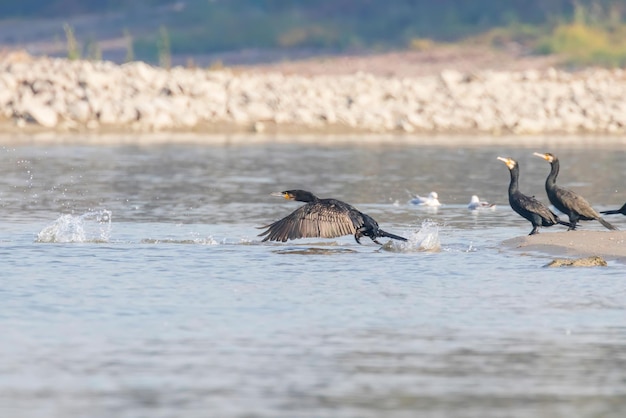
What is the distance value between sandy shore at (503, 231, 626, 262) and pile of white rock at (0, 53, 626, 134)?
53.9ft

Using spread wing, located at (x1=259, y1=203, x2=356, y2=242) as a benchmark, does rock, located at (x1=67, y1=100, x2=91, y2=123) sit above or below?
above

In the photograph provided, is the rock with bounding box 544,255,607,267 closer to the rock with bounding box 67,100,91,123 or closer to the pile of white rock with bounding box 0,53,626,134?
the pile of white rock with bounding box 0,53,626,134

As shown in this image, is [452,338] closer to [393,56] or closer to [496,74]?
[496,74]

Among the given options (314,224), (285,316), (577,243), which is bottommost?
(285,316)

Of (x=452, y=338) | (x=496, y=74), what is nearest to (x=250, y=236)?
(x=452, y=338)

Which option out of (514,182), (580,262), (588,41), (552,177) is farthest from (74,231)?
(588,41)

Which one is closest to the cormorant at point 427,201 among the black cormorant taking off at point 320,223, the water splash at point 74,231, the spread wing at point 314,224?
the water splash at point 74,231

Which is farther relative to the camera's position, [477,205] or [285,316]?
[477,205]

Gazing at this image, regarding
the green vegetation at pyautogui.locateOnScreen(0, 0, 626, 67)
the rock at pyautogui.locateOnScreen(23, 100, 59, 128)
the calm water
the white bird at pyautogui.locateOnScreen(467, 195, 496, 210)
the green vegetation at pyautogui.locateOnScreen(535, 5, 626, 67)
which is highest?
the green vegetation at pyautogui.locateOnScreen(0, 0, 626, 67)

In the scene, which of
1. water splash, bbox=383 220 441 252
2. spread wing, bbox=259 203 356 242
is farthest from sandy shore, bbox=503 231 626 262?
spread wing, bbox=259 203 356 242

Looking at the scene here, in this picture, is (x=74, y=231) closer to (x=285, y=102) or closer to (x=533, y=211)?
(x=533, y=211)

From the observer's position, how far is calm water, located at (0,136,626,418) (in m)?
8.03

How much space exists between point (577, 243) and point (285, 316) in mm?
4988

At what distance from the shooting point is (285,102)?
105 ft
